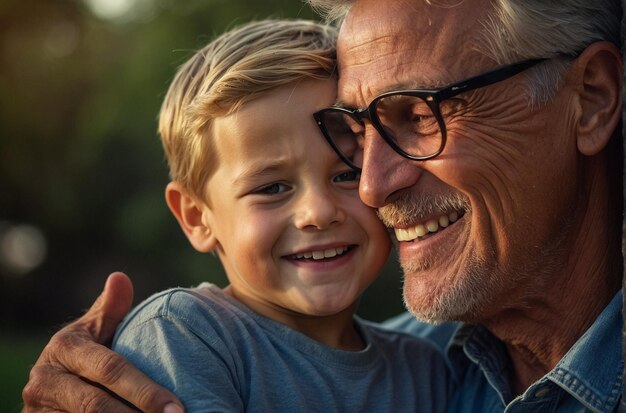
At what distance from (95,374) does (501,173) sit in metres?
1.36

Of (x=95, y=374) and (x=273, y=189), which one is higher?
(x=273, y=189)

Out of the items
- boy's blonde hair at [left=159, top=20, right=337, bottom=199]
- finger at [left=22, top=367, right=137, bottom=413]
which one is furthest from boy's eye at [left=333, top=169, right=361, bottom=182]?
finger at [left=22, top=367, right=137, bottom=413]

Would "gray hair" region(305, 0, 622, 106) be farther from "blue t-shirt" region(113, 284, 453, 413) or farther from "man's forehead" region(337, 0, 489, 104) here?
"blue t-shirt" region(113, 284, 453, 413)

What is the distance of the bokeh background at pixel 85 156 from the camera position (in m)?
10.6

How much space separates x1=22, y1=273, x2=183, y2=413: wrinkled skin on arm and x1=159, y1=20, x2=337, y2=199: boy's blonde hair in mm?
505

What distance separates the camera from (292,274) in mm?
2996

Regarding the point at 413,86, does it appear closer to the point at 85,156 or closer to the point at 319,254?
the point at 319,254

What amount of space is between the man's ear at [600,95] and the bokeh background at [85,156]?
7.68m

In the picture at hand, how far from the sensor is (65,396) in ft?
8.69

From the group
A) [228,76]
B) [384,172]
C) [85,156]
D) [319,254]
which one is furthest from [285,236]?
[85,156]

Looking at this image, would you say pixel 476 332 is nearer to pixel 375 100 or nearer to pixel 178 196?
pixel 375 100

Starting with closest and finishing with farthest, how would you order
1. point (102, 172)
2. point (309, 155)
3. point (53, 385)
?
point (53, 385) → point (309, 155) → point (102, 172)

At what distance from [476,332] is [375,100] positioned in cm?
99

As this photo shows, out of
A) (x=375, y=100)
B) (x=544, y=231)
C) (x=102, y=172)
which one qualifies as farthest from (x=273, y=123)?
(x=102, y=172)
